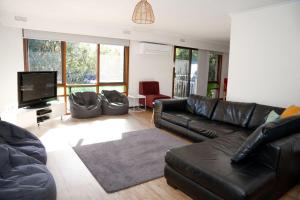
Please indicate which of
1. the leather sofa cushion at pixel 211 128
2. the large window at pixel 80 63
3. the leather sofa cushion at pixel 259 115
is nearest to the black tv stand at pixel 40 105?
the large window at pixel 80 63

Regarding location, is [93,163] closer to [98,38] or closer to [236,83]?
[236,83]

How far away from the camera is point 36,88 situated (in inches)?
183

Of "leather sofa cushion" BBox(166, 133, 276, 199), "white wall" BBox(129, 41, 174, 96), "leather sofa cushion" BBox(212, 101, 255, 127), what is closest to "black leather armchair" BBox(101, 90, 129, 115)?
"white wall" BBox(129, 41, 174, 96)

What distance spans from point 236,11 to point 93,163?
3.66 m

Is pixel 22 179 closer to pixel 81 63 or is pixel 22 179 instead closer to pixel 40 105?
pixel 40 105

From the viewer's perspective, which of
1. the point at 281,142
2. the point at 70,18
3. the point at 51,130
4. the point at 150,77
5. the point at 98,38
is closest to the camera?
the point at 281,142

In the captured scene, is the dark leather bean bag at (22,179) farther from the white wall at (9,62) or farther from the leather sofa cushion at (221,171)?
the white wall at (9,62)

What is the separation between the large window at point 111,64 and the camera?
244 inches

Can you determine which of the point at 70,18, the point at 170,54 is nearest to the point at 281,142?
the point at 70,18

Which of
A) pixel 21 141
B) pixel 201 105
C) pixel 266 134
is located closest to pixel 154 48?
pixel 201 105

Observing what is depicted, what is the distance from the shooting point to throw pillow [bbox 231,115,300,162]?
204 centimetres

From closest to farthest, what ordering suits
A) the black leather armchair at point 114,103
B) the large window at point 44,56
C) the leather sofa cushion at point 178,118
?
1. the leather sofa cushion at point 178,118
2. the large window at point 44,56
3. the black leather armchair at point 114,103

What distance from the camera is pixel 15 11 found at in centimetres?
454

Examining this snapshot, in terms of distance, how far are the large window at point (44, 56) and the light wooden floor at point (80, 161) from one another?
1.33m
